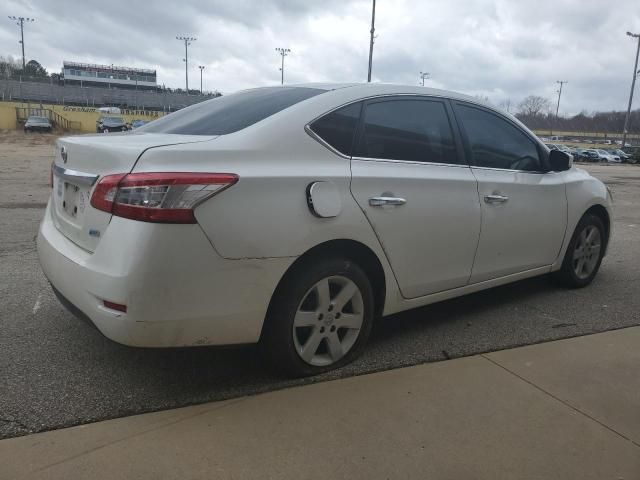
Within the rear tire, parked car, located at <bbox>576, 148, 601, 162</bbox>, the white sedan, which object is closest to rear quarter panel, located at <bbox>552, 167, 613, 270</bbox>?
the rear tire

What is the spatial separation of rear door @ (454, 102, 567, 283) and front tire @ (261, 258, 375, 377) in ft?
3.47

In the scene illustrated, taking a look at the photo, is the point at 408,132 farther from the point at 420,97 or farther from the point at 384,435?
the point at 384,435

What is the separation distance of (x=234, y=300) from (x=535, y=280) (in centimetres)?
353

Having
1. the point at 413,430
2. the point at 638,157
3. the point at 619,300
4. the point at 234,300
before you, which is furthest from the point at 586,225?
the point at 638,157

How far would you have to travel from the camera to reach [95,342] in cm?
334

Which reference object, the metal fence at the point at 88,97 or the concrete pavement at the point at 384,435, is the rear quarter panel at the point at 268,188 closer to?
the concrete pavement at the point at 384,435

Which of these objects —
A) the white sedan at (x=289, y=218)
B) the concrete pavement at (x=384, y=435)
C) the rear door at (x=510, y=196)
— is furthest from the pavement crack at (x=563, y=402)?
the rear door at (x=510, y=196)

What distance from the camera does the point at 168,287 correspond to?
2410 mm

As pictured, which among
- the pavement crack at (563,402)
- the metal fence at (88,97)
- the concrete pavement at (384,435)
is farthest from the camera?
the metal fence at (88,97)

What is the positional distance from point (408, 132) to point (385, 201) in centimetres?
59

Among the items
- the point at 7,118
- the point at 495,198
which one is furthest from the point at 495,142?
the point at 7,118

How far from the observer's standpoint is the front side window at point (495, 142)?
12.4 feet

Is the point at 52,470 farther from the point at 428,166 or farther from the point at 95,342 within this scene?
the point at 428,166

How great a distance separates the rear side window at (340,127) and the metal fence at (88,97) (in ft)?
245
